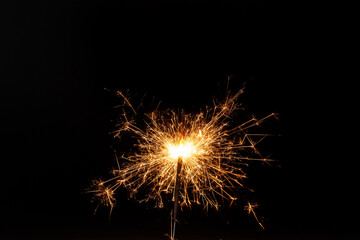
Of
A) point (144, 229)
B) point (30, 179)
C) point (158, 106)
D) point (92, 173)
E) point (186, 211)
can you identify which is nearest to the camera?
point (144, 229)

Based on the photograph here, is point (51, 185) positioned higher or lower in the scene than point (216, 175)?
higher

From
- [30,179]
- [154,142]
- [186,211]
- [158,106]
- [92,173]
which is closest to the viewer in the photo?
[154,142]

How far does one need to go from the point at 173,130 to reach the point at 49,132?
3.91 meters

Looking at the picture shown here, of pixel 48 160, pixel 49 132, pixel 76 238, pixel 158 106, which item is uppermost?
pixel 49 132

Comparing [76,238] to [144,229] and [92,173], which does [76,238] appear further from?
[92,173]

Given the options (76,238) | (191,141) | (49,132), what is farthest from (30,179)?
(191,141)

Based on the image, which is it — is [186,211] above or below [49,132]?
below

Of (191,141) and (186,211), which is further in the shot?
(186,211)

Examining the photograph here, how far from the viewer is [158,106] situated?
4344 mm

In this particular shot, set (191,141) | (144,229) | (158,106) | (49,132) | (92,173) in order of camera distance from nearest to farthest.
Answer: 1. (191,141)
2. (144,229)
3. (158,106)
4. (92,173)
5. (49,132)

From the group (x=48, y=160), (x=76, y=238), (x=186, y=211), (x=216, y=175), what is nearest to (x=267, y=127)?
(x=186, y=211)

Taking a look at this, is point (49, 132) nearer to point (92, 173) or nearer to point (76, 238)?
point (92, 173)

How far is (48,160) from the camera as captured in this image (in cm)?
636

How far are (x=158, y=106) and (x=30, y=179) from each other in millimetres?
3285
